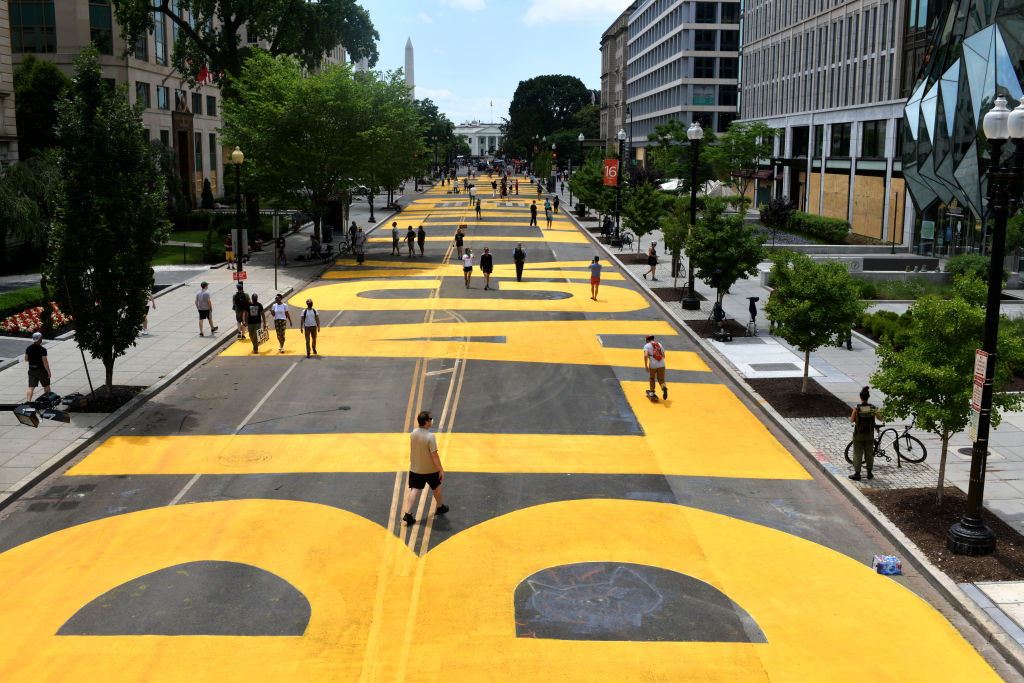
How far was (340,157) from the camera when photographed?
46.5 metres

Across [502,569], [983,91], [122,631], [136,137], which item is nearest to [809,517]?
[502,569]

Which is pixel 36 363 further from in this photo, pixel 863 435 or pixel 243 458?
pixel 863 435

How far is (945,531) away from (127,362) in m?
19.9

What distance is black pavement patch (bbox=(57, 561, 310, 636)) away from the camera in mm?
10617

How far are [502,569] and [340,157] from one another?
37286 millimetres

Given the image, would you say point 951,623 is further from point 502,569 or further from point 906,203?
point 906,203

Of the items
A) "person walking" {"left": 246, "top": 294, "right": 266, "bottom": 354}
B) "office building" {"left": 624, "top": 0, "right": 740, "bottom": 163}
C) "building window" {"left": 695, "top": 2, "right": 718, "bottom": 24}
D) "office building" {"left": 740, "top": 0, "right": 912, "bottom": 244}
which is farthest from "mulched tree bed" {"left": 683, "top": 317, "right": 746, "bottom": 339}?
"building window" {"left": 695, "top": 2, "right": 718, "bottom": 24}

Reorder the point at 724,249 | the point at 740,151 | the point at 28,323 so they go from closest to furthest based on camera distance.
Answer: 1. the point at 28,323
2. the point at 724,249
3. the point at 740,151

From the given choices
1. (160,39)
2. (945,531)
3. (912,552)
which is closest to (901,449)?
(945,531)

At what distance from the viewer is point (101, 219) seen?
20.1 meters

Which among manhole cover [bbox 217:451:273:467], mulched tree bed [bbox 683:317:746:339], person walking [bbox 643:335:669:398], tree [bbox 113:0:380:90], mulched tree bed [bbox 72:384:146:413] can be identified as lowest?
manhole cover [bbox 217:451:273:467]

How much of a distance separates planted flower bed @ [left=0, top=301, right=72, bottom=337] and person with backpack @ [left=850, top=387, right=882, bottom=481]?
22244 millimetres

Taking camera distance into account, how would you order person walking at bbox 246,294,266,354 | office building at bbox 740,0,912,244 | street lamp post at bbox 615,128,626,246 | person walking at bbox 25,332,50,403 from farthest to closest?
office building at bbox 740,0,912,244 < street lamp post at bbox 615,128,626,246 < person walking at bbox 246,294,266,354 < person walking at bbox 25,332,50,403

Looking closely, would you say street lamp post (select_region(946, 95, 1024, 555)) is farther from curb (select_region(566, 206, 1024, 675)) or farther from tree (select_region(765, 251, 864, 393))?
tree (select_region(765, 251, 864, 393))
